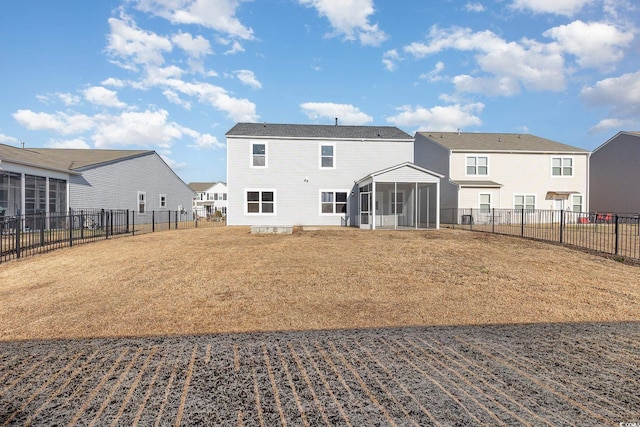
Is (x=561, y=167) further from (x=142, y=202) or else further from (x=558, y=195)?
(x=142, y=202)

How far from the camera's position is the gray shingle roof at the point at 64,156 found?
19578 millimetres

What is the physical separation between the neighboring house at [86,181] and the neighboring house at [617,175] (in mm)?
39158

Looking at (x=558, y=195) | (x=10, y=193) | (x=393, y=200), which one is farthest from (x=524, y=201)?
(x=10, y=193)

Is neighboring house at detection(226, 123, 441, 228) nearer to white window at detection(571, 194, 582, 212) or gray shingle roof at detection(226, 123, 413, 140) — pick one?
gray shingle roof at detection(226, 123, 413, 140)

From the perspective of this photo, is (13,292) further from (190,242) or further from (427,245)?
(427,245)

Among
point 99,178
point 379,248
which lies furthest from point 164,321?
point 99,178

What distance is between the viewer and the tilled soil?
2990 mm

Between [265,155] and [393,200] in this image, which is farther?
[393,200]

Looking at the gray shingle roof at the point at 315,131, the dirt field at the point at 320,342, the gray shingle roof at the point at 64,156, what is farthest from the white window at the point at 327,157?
the gray shingle roof at the point at 64,156

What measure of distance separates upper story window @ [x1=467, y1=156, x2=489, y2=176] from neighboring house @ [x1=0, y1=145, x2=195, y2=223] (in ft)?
86.7

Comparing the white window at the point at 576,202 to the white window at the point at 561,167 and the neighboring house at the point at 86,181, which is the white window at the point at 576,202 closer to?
the white window at the point at 561,167

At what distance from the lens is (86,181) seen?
24109mm

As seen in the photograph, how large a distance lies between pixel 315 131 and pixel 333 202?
5.10m

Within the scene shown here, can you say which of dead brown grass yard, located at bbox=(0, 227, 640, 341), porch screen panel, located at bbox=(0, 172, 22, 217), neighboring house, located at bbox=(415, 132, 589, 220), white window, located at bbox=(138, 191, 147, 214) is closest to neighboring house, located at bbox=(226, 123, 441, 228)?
neighboring house, located at bbox=(415, 132, 589, 220)
